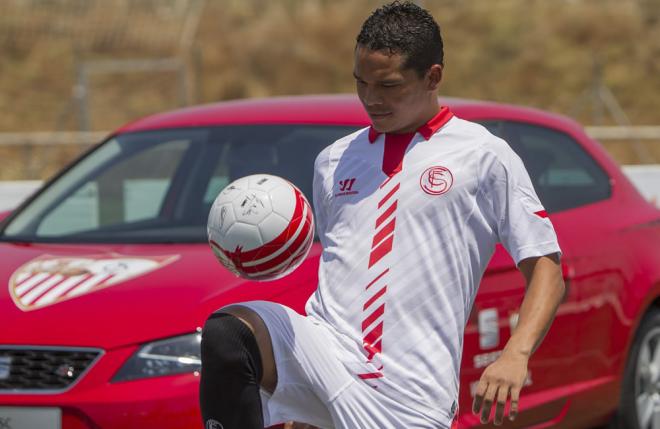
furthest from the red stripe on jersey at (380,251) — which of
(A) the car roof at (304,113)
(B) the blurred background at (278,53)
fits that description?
(B) the blurred background at (278,53)

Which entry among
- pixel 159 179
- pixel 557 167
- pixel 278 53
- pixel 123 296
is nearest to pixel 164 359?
pixel 123 296

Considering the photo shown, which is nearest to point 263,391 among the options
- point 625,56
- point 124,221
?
point 124,221

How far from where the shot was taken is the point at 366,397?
129 inches

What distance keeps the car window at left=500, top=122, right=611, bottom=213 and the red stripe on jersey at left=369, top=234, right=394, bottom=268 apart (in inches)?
88.7

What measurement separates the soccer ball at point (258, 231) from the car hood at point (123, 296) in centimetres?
76

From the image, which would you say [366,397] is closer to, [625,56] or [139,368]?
[139,368]

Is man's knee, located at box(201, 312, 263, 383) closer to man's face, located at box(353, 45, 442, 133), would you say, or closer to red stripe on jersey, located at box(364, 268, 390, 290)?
red stripe on jersey, located at box(364, 268, 390, 290)

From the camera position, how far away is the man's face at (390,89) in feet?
10.7

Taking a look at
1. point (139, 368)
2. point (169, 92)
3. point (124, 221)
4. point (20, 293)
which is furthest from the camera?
point (169, 92)

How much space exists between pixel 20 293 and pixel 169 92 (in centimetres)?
2526

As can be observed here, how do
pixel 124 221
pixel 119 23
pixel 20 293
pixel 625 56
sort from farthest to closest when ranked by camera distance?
pixel 625 56
pixel 119 23
pixel 124 221
pixel 20 293

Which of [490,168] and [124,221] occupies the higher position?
[490,168]

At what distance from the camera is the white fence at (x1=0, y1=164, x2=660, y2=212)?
32.9ft

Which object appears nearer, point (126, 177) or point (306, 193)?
point (306, 193)
